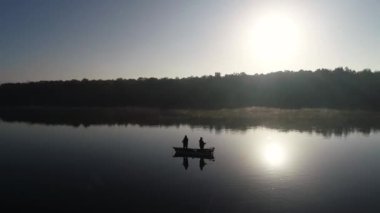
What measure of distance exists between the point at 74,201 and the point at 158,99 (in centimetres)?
12114

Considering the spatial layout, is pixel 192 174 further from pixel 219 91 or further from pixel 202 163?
pixel 219 91

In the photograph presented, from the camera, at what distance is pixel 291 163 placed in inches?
1529

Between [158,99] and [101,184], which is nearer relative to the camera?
[101,184]

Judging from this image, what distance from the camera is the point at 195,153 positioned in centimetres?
4238

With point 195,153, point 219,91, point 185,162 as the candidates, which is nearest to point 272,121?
point 195,153

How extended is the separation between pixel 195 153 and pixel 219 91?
10356 cm

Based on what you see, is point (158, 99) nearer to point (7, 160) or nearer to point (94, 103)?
point (94, 103)

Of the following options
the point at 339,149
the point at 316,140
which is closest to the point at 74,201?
the point at 339,149

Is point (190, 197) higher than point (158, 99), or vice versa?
point (158, 99)

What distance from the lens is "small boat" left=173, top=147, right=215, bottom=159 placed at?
4150 cm

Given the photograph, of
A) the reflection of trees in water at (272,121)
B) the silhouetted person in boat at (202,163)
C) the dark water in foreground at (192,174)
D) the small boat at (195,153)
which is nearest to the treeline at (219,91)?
the reflection of trees in water at (272,121)

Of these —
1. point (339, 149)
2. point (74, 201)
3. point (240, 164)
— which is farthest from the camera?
point (339, 149)

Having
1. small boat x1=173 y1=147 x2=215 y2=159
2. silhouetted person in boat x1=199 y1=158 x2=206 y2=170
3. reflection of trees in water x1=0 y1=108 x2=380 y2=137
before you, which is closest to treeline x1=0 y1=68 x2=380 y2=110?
reflection of trees in water x1=0 y1=108 x2=380 y2=137

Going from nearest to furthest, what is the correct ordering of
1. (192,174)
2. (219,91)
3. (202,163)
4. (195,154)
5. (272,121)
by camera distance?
1. (192,174)
2. (202,163)
3. (195,154)
4. (272,121)
5. (219,91)
